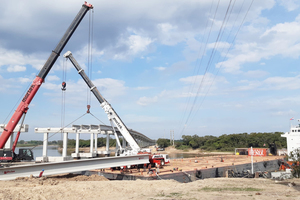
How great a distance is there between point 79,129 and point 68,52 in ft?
49.7

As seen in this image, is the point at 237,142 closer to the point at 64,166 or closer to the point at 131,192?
the point at 64,166

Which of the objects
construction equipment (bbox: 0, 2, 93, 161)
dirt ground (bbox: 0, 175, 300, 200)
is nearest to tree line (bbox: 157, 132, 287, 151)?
dirt ground (bbox: 0, 175, 300, 200)

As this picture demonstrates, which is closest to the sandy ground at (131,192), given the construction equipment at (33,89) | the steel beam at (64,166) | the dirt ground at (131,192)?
the dirt ground at (131,192)

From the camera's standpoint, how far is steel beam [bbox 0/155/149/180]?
58.6ft

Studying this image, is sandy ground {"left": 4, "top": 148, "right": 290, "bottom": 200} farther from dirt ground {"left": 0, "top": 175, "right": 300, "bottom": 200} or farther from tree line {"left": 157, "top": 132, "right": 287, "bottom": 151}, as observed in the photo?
tree line {"left": 157, "top": 132, "right": 287, "bottom": 151}

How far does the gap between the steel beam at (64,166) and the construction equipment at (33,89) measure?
21.0 ft

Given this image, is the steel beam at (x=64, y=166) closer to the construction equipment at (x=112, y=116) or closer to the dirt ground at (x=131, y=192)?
the dirt ground at (x=131, y=192)

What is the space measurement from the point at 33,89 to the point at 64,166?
30.7ft

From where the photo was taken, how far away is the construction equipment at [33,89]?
75.5 ft

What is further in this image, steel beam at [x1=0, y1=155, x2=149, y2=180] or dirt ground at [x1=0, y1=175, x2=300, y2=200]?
steel beam at [x1=0, y1=155, x2=149, y2=180]

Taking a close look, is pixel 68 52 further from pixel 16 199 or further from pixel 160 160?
pixel 16 199

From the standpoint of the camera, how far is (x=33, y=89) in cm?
2439

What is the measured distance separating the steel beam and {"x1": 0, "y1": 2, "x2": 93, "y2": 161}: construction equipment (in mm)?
6411

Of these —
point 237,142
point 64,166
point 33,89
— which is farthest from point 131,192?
point 237,142
